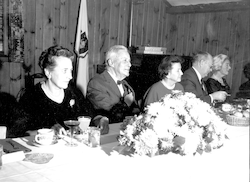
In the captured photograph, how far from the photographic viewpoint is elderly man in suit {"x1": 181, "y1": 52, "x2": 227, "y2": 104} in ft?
9.71

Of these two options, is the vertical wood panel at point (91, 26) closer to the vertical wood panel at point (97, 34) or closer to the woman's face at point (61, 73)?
the vertical wood panel at point (97, 34)

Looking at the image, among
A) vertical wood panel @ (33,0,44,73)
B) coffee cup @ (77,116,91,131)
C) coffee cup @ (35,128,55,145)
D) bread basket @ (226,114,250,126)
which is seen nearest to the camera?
coffee cup @ (35,128,55,145)

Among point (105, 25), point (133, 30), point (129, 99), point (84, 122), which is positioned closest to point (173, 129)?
point (84, 122)

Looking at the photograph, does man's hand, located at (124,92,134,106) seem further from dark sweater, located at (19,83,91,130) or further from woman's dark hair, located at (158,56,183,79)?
dark sweater, located at (19,83,91,130)

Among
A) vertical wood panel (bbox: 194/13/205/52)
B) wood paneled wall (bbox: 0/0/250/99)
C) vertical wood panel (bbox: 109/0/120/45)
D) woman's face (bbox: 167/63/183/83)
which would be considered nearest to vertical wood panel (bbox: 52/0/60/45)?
wood paneled wall (bbox: 0/0/250/99)

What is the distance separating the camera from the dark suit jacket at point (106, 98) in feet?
7.58

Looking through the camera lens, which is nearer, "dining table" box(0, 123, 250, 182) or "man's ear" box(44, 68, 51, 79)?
"dining table" box(0, 123, 250, 182)

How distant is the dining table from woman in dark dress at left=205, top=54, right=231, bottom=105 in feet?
7.01

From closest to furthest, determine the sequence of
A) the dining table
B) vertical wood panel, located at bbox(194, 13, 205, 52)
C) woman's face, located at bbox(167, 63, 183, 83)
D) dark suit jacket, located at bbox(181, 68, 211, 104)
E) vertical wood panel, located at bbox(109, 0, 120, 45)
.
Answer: the dining table → woman's face, located at bbox(167, 63, 183, 83) → dark suit jacket, located at bbox(181, 68, 211, 104) → vertical wood panel, located at bbox(109, 0, 120, 45) → vertical wood panel, located at bbox(194, 13, 205, 52)

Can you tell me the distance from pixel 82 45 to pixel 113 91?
3.97ft

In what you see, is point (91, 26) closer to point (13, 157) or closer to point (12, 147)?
point (12, 147)

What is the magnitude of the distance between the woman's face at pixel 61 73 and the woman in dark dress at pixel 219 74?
2.09 metres

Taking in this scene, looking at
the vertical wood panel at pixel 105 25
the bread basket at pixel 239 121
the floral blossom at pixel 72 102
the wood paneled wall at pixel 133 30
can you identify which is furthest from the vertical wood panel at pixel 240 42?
the floral blossom at pixel 72 102

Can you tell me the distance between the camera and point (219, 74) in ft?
11.8
